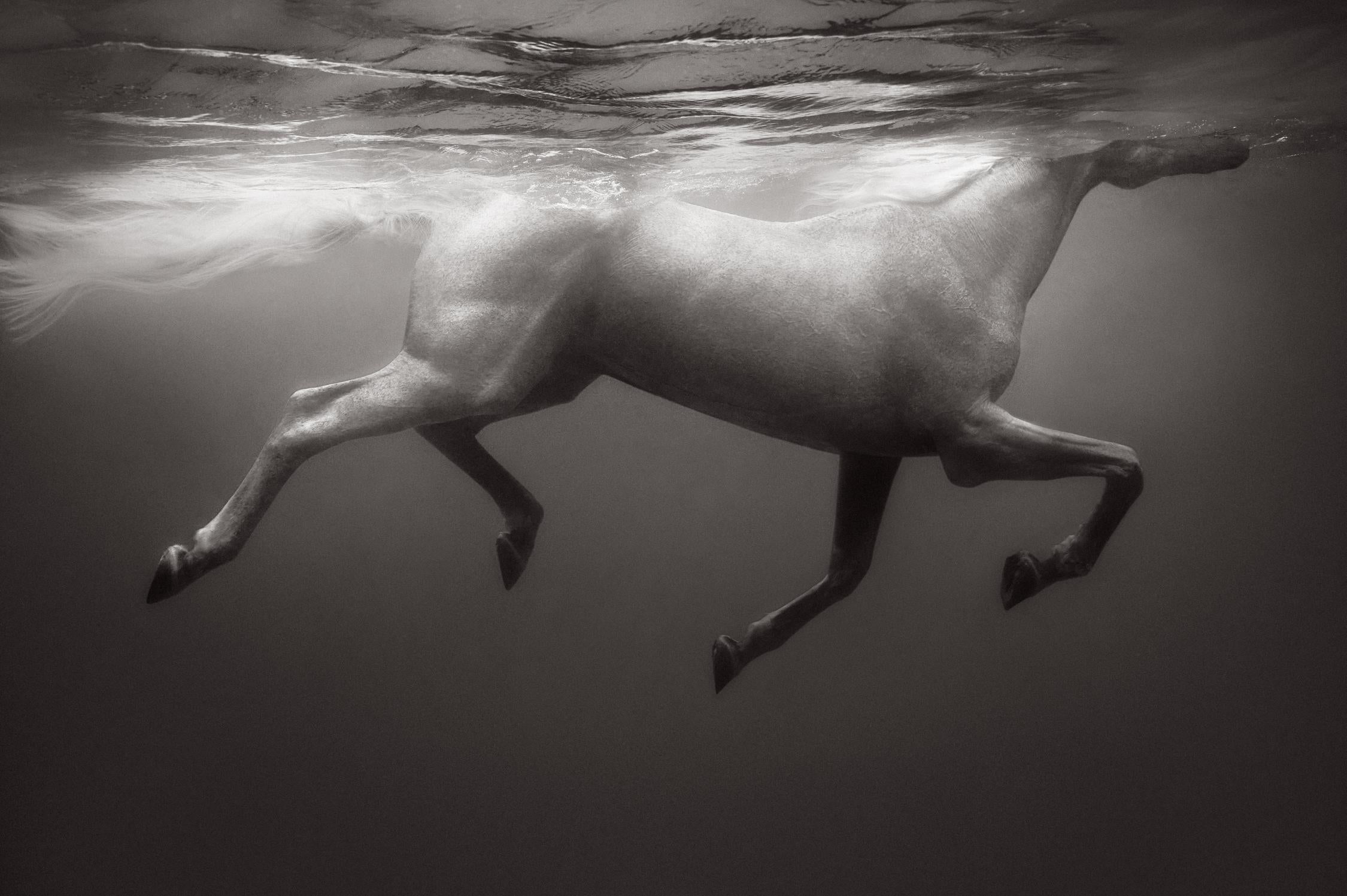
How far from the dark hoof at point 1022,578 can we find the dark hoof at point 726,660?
108 cm

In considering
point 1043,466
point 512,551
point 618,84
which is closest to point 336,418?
point 512,551

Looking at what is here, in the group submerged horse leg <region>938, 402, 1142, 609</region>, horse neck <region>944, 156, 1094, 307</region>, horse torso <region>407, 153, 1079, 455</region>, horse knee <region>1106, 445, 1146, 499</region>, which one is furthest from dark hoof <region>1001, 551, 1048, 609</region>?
horse neck <region>944, 156, 1094, 307</region>

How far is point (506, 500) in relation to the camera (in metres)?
4.05

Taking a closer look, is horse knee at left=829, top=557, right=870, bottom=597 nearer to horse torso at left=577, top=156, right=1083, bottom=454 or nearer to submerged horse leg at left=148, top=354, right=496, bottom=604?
horse torso at left=577, top=156, right=1083, bottom=454

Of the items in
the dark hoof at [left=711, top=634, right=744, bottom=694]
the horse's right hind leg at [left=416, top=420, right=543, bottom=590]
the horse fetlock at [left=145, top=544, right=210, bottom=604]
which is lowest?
the dark hoof at [left=711, top=634, right=744, bottom=694]

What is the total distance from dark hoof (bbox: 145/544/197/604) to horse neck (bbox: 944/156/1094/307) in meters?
2.85

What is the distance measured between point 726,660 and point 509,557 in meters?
1.03

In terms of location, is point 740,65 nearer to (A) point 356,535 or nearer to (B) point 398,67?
(B) point 398,67

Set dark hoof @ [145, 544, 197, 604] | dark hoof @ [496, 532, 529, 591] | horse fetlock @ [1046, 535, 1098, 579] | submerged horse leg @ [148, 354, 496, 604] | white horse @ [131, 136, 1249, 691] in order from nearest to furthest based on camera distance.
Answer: dark hoof @ [145, 544, 197, 604], submerged horse leg @ [148, 354, 496, 604], white horse @ [131, 136, 1249, 691], horse fetlock @ [1046, 535, 1098, 579], dark hoof @ [496, 532, 529, 591]

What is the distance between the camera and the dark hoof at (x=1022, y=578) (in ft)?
11.2

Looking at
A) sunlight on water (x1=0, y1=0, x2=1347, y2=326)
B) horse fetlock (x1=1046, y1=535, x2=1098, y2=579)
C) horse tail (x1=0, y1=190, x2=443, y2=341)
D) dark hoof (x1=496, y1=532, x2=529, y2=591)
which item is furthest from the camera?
horse tail (x1=0, y1=190, x2=443, y2=341)

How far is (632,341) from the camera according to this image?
3.44m

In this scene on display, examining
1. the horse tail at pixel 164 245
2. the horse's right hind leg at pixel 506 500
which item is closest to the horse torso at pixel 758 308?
the horse's right hind leg at pixel 506 500

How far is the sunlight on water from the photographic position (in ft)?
11.6
